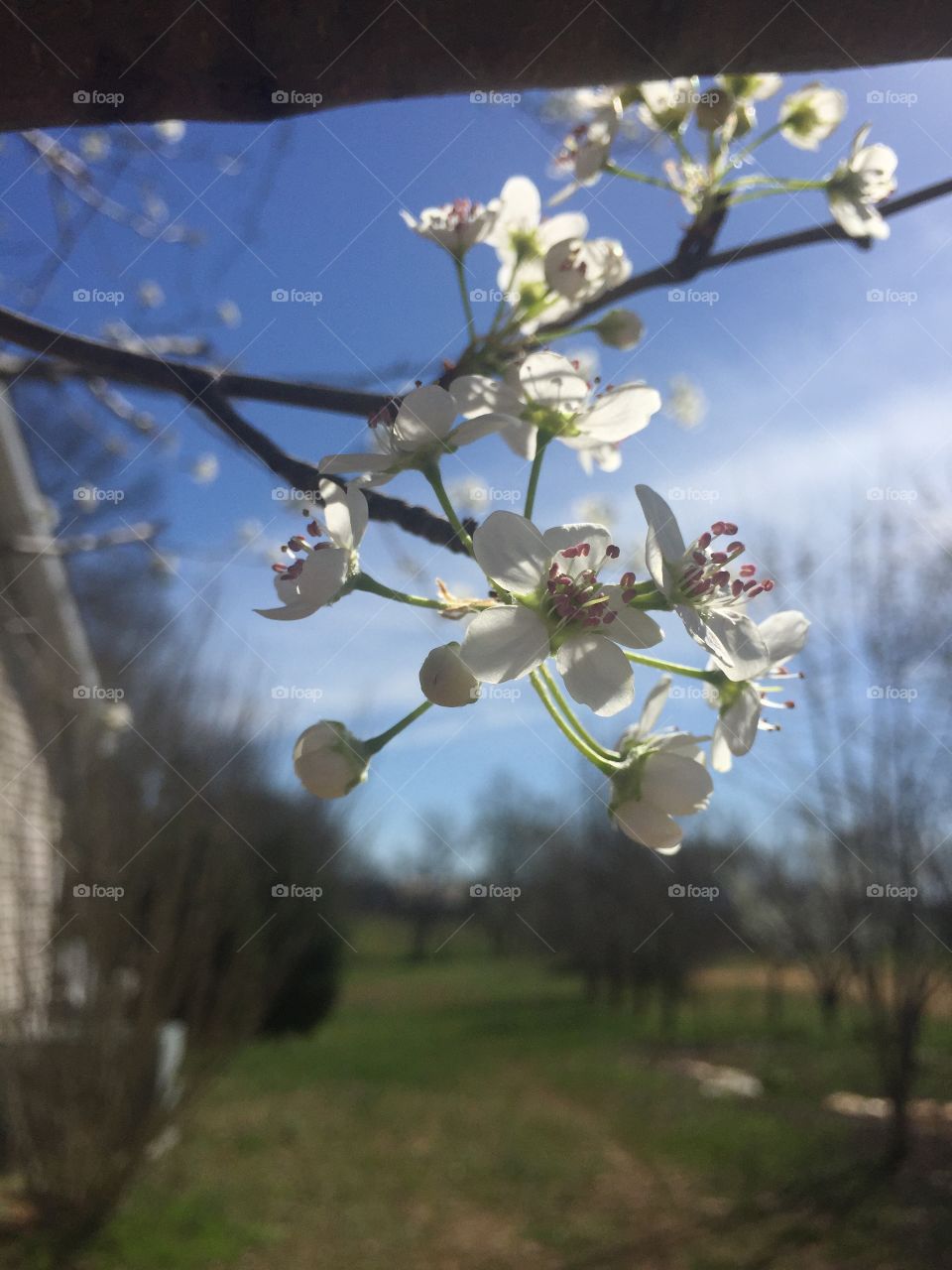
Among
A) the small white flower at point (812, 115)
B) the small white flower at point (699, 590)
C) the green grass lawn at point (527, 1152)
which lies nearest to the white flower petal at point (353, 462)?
the small white flower at point (699, 590)

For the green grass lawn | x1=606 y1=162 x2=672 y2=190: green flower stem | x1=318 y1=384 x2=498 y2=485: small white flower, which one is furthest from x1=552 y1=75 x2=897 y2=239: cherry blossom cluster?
the green grass lawn

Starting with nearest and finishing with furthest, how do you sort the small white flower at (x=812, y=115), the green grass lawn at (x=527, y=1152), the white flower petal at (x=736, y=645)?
the white flower petal at (x=736, y=645) < the small white flower at (x=812, y=115) < the green grass lawn at (x=527, y=1152)

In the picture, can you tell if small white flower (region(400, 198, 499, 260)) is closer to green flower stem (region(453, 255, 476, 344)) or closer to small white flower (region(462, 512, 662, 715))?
green flower stem (region(453, 255, 476, 344))

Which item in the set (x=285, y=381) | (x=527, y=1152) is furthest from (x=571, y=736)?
(x=527, y=1152)

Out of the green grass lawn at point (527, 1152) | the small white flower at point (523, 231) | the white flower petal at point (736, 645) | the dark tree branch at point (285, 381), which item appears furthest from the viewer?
the green grass lawn at point (527, 1152)

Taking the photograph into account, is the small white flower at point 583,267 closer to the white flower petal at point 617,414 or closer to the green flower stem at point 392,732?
the white flower petal at point 617,414

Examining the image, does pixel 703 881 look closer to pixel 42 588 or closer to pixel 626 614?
pixel 42 588
